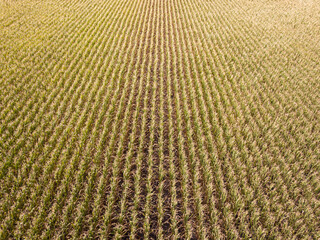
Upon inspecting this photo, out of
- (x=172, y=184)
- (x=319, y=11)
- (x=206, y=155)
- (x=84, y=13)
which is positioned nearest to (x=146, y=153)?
(x=172, y=184)

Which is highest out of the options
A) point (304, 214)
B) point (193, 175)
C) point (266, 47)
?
point (266, 47)

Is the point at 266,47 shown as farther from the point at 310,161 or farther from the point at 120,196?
the point at 120,196

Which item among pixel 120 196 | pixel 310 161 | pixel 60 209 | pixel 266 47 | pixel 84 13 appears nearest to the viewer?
pixel 60 209

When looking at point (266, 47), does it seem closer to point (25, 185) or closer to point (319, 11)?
point (319, 11)

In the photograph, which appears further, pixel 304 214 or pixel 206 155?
pixel 206 155

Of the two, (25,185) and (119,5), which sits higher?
(119,5)

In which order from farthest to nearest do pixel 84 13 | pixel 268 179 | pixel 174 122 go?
pixel 84 13
pixel 174 122
pixel 268 179
